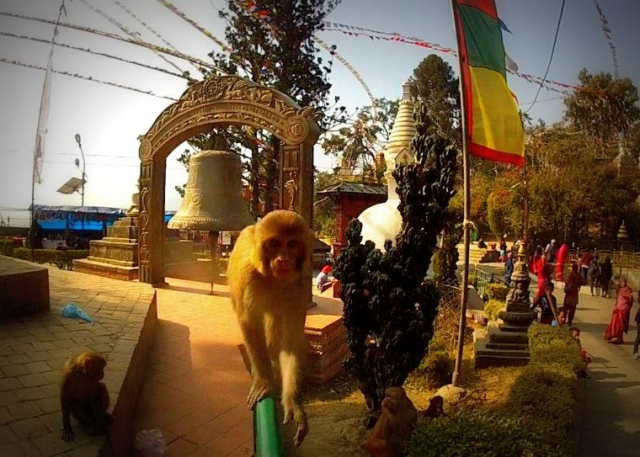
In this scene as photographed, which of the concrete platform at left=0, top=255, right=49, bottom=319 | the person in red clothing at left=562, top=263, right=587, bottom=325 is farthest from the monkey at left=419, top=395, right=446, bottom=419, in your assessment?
the person in red clothing at left=562, top=263, right=587, bottom=325

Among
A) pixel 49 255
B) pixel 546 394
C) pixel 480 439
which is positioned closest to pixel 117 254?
pixel 480 439

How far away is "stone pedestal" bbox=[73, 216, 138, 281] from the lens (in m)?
8.41

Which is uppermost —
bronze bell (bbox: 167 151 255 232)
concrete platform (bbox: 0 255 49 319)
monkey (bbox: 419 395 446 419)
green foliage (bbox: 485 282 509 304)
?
bronze bell (bbox: 167 151 255 232)

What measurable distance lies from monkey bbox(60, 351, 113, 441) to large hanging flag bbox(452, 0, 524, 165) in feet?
14.0

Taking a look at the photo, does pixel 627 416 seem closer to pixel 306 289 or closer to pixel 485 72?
pixel 485 72

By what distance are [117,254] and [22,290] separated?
4705 mm

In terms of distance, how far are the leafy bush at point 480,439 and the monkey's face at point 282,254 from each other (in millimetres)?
2192

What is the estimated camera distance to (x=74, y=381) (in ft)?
8.38

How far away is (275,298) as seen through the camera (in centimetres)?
251

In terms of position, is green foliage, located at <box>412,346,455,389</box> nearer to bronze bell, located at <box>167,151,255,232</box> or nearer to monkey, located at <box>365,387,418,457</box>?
monkey, located at <box>365,387,418,457</box>

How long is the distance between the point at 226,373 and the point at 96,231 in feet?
83.3

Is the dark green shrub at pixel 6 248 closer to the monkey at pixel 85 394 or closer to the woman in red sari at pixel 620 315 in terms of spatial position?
the monkey at pixel 85 394

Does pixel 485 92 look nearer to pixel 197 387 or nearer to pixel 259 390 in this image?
pixel 259 390

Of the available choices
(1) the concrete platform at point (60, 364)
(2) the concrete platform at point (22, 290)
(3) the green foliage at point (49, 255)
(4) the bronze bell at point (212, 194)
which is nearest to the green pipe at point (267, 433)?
(1) the concrete platform at point (60, 364)
